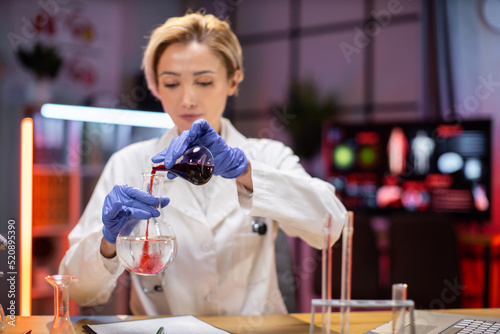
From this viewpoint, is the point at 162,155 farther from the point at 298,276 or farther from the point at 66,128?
the point at 298,276

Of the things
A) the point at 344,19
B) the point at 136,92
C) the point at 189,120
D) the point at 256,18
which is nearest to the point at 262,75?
the point at 256,18

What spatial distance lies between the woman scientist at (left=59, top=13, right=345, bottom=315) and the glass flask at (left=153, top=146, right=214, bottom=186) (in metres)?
0.26

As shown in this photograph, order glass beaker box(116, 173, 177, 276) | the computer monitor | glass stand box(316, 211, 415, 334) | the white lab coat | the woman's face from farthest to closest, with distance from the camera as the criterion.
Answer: the computer monitor, the woman's face, the white lab coat, glass beaker box(116, 173, 177, 276), glass stand box(316, 211, 415, 334)

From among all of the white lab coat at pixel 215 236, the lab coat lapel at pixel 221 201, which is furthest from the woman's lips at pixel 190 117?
the lab coat lapel at pixel 221 201

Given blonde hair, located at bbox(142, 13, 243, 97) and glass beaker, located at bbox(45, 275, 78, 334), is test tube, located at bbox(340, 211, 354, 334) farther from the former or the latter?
blonde hair, located at bbox(142, 13, 243, 97)

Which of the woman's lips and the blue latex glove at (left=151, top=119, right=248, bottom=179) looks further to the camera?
the woman's lips

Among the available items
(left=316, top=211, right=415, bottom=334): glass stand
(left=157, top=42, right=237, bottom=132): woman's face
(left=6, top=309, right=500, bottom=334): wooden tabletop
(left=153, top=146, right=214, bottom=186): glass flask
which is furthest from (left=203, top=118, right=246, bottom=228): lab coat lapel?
(left=316, top=211, right=415, bottom=334): glass stand

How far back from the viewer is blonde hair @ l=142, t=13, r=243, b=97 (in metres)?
1.56

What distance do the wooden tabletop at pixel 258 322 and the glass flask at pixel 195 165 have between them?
0.38 m

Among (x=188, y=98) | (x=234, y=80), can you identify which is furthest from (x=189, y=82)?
(x=234, y=80)

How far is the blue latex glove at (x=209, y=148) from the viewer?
1132 mm

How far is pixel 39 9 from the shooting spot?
11.3ft

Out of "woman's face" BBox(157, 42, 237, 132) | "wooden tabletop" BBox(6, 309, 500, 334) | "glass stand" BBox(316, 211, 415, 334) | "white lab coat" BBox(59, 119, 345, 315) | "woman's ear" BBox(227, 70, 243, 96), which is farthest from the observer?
"woman's ear" BBox(227, 70, 243, 96)

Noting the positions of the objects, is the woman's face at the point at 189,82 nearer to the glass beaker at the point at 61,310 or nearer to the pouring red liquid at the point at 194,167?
the pouring red liquid at the point at 194,167
